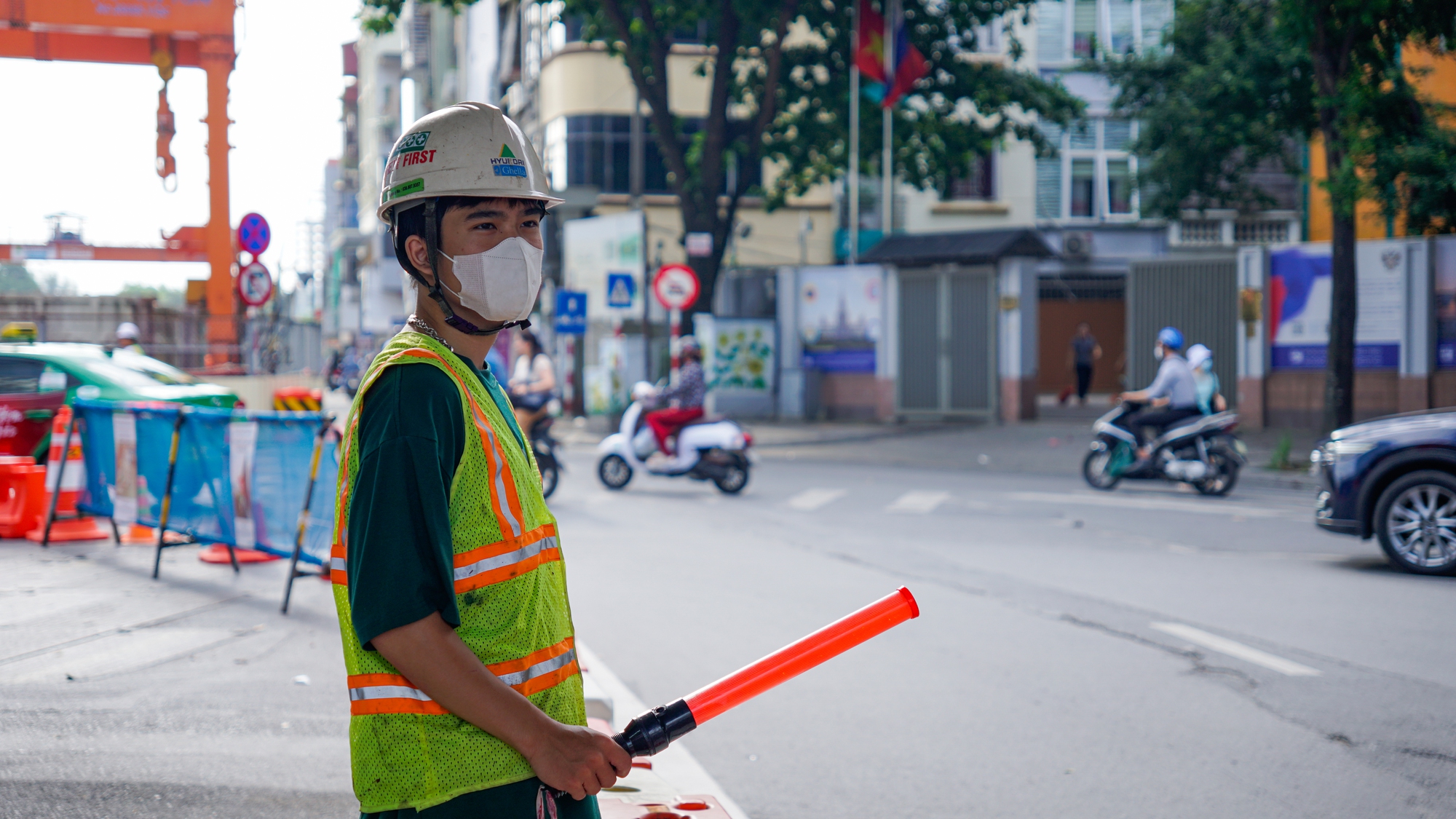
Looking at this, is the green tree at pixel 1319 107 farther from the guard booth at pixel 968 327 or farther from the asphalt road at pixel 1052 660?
the asphalt road at pixel 1052 660

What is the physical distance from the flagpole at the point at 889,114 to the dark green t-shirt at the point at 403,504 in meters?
21.9

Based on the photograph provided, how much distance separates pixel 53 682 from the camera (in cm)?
569

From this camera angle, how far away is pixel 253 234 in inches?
779

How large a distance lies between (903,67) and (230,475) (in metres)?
16.5

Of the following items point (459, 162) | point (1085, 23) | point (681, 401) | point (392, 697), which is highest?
point (1085, 23)

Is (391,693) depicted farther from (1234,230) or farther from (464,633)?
(1234,230)

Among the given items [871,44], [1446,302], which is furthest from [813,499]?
[871,44]

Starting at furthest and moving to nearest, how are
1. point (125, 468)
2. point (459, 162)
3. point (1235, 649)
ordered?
point (125, 468), point (1235, 649), point (459, 162)

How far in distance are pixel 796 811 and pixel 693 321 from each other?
19.7 m

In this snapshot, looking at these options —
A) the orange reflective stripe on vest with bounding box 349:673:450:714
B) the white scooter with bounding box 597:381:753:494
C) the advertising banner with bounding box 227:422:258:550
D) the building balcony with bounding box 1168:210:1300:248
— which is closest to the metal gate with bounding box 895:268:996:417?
the building balcony with bounding box 1168:210:1300:248

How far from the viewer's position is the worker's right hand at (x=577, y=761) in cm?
186

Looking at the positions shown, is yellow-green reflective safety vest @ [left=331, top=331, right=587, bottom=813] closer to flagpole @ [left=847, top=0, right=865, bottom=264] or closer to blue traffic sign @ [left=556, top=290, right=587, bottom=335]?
flagpole @ [left=847, top=0, right=865, bottom=264]

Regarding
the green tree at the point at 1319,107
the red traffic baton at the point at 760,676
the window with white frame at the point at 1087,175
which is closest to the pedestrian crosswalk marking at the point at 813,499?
the green tree at the point at 1319,107

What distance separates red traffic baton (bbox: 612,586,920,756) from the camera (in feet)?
6.54
